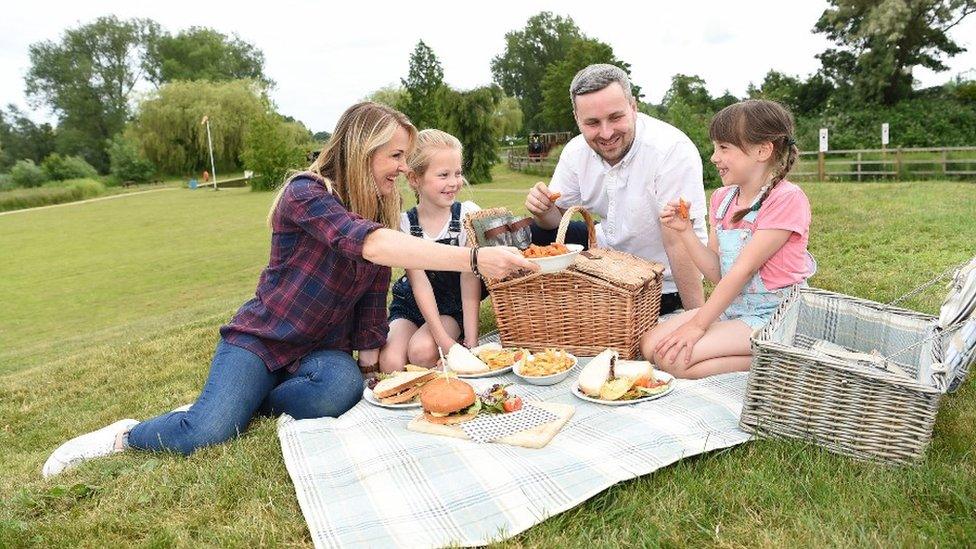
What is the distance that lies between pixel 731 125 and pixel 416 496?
2.21m

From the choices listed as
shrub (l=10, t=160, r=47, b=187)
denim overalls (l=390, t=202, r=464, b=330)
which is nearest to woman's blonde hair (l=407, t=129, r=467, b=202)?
denim overalls (l=390, t=202, r=464, b=330)

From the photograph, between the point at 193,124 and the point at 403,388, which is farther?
the point at 193,124

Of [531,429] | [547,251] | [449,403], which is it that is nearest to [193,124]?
[547,251]

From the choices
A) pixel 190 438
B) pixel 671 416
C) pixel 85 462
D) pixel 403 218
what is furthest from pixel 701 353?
pixel 85 462

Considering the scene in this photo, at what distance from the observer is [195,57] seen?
246 ft

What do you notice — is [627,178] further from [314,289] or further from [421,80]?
[421,80]

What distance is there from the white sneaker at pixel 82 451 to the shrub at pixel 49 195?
46.5 meters

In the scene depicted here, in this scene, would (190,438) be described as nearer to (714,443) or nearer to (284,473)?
(284,473)

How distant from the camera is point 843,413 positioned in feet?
7.91

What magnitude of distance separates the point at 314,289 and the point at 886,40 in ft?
96.8

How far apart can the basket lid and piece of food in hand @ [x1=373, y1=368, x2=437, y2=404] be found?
3.21 feet

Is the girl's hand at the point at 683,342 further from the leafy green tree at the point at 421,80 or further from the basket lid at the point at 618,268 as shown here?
the leafy green tree at the point at 421,80

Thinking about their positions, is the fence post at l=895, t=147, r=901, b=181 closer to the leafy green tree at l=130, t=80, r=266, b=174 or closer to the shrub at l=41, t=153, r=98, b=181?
the leafy green tree at l=130, t=80, r=266, b=174

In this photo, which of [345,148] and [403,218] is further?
[403,218]
